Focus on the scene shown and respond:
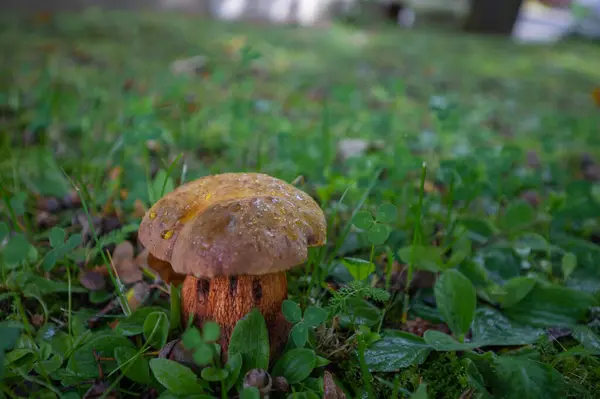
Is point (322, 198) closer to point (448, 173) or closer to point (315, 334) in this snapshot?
point (448, 173)

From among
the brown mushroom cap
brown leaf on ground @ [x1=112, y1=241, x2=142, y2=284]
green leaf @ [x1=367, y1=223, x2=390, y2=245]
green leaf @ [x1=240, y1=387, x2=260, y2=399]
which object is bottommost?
brown leaf on ground @ [x1=112, y1=241, x2=142, y2=284]

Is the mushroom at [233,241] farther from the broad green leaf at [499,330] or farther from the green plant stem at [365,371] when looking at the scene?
the broad green leaf at [499,330]

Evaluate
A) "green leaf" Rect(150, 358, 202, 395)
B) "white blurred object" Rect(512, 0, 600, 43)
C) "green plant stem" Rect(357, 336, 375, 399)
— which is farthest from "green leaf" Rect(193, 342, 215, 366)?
"white blurred object" Rect(512, 0, 600, 43)

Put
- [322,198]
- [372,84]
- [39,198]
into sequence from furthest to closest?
[372,84], [39,198], [322,198]

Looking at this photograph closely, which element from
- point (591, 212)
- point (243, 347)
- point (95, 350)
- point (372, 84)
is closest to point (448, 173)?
point (591, 212)

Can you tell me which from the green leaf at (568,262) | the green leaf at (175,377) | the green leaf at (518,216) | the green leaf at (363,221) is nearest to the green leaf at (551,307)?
the green leaf at (568,262)

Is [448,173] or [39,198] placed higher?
[448,173]

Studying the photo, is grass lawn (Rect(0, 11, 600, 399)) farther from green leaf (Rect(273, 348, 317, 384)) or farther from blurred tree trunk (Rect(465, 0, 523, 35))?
blurred tree trunk (Rect(465, 0, 523, 35))
